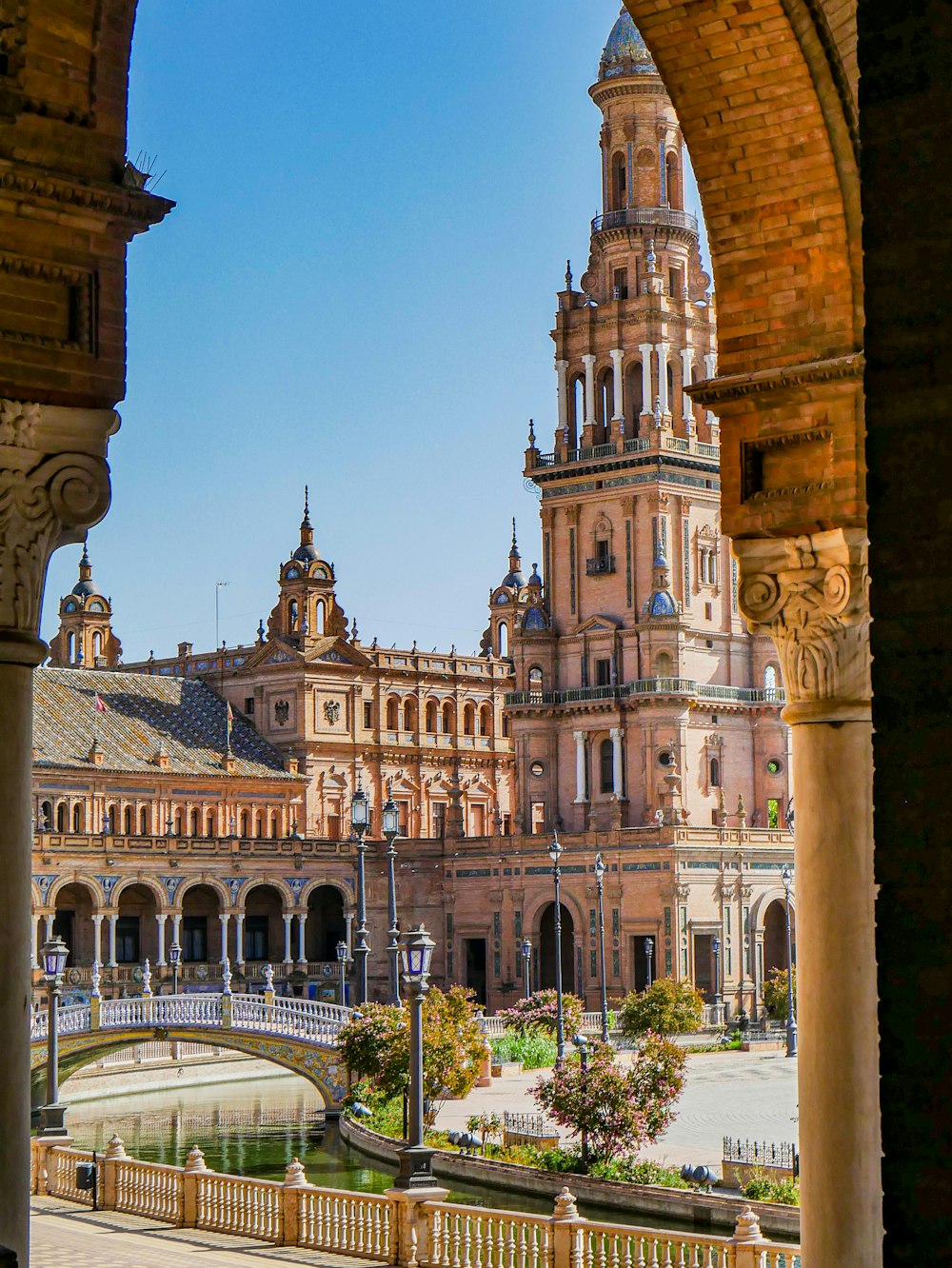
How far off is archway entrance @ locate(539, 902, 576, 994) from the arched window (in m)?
4.37

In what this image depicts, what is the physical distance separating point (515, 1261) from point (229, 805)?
54085 millimetres

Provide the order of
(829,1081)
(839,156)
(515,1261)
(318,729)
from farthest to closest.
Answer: (318,729), (515,1261), (839,156), (829,1081)

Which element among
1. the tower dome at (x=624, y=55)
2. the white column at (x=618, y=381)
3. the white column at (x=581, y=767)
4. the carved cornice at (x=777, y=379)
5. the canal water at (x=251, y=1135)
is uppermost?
the tower dome at (x=624, y=55)

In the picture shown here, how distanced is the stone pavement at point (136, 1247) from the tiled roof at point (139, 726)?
3916cm

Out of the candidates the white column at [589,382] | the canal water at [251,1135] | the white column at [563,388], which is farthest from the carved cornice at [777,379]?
the white column at [563,388]

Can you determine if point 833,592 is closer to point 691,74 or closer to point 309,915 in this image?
point 691,74

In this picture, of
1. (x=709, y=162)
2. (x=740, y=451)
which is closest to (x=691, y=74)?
(x=709, y=162)

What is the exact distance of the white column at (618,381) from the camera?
70.5 m

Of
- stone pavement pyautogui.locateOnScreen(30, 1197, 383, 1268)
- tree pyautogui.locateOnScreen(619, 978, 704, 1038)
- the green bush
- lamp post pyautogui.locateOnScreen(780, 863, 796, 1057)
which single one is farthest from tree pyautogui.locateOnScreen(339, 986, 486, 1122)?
lamp post pyautogui.locateOnScreen(780, 863, 796, 1057)

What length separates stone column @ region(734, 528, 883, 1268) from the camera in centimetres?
820

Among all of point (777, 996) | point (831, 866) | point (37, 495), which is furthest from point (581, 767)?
point (37, 495)

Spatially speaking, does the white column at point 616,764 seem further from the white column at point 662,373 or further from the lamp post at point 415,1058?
the lamp post at point 415,1058

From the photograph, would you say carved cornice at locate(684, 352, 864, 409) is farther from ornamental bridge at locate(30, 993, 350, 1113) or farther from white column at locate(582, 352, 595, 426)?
white column at locate(582, 352, 595, 426)

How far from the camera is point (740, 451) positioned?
30.6 feet
